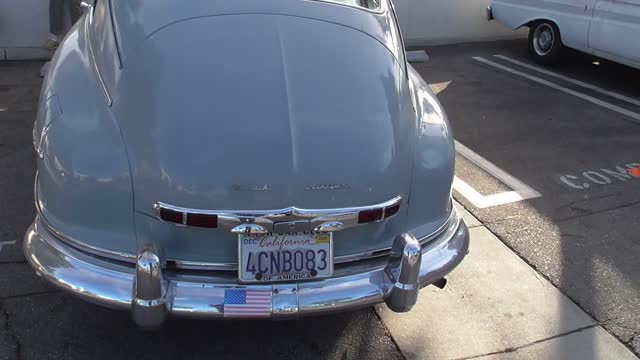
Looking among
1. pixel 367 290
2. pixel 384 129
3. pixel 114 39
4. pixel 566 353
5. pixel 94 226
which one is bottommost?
pixel 566 353

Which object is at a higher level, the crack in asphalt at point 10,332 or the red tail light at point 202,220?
the red tail light at point 202,220

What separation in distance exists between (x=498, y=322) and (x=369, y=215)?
1170 mm

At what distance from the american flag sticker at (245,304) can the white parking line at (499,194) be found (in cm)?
234

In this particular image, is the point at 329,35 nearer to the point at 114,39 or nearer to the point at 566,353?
the point at 114,39

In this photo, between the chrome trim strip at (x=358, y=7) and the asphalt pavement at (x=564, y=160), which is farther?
the asphalt pavement at (x=564, y=160)

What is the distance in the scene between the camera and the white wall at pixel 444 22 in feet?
29.1

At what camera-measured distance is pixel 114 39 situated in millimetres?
2840

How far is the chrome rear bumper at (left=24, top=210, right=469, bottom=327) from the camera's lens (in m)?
2.24

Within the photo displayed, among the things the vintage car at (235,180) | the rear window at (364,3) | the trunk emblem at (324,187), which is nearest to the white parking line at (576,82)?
the rear window at (364,3)

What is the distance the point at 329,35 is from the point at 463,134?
10.2ft

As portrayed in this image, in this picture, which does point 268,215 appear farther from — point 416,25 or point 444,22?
point 444,22

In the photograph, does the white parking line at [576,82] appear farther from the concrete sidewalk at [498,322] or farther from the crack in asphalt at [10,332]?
the crack in asphalt at [10,332]

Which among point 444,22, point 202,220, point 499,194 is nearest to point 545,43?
point 444,22

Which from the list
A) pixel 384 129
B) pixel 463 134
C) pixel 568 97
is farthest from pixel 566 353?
pixel 568 97
